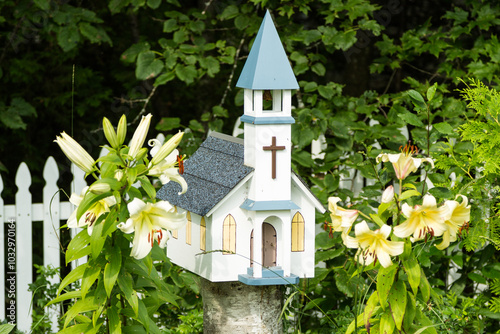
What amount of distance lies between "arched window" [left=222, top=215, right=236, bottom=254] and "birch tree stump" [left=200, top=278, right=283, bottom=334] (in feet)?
0.79

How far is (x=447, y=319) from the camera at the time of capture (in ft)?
12.2

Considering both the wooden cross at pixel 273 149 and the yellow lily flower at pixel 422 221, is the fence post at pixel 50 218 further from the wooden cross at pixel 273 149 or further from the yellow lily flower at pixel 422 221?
the yellow lily flower at pixel 422 221

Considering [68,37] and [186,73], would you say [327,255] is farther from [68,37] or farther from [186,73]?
[68,37]

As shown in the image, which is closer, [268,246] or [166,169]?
[166,169]

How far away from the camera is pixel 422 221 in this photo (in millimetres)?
2725

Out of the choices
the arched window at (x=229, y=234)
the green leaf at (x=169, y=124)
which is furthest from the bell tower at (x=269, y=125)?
the green leaf at (x=169, y=124)

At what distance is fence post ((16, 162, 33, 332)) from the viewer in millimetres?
4922

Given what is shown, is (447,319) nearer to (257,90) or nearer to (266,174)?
(266,174)

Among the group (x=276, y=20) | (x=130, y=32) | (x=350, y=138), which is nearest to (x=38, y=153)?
(x=130, y=32)

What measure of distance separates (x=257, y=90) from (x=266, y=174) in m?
0.37

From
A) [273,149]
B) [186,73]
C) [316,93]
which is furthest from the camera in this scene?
[316,93]

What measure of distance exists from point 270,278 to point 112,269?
84 centimetres

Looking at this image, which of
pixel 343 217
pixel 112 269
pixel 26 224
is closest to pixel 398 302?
pixel 343 217

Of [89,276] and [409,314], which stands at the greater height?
[89,276]
